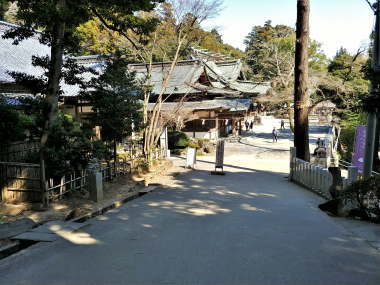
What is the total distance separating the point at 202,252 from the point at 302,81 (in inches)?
457

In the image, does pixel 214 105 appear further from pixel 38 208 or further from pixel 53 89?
pixel 38 208

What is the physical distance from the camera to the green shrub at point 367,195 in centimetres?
676

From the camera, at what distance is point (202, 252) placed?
16.1 ft

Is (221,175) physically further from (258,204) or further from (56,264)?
(56,264)

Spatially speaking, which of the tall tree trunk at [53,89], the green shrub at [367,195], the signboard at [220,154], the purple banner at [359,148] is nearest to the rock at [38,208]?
the tall tree trunk at [53,89]

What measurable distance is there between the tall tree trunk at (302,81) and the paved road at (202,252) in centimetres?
709

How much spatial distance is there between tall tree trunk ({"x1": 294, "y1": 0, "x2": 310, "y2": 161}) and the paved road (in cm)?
709

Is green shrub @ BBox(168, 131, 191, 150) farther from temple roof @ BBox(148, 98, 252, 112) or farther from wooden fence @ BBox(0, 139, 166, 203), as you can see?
wooden fence @ BBox(0, 139, 166, 203)

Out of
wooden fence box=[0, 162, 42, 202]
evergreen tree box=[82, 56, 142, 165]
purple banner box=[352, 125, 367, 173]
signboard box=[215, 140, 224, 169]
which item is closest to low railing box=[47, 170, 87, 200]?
wooden fence box=[0, 162, 42, 202]

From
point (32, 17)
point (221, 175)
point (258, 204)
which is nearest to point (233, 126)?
point (221, 175)

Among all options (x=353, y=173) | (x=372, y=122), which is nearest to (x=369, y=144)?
(x=372, y=122)

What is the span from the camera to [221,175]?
1595cm

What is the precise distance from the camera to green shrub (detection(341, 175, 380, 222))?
676 cm

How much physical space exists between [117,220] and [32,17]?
471 cm
